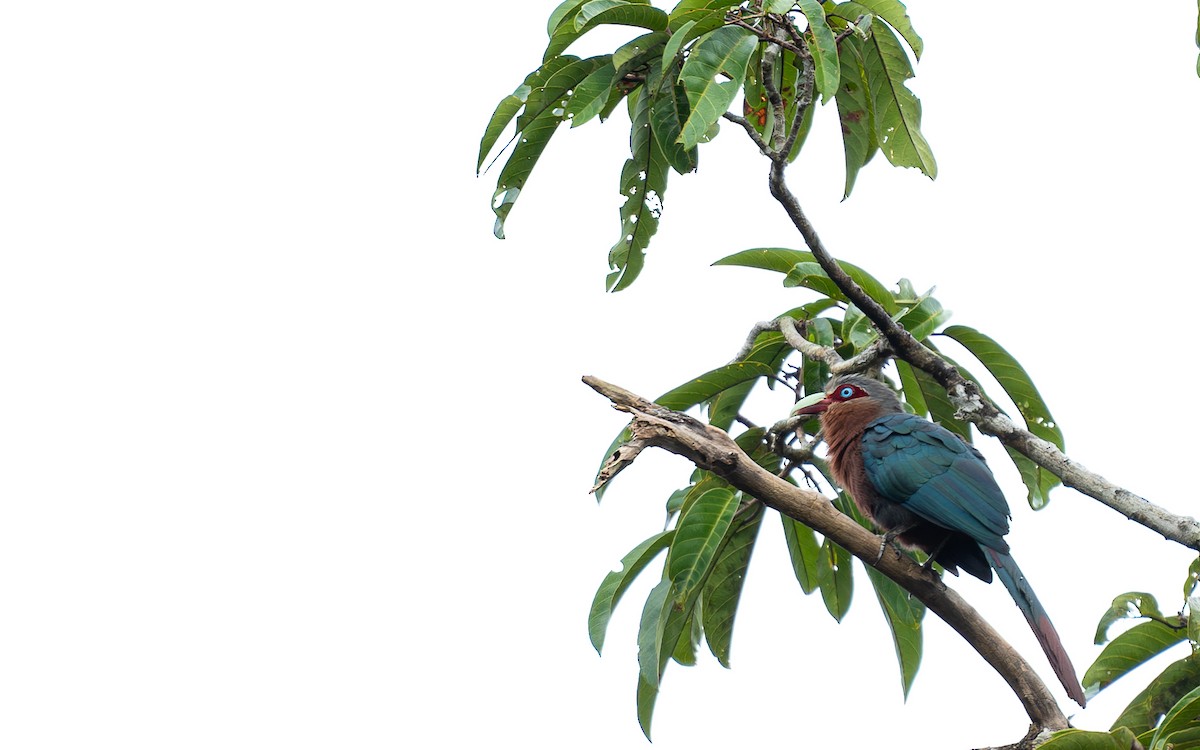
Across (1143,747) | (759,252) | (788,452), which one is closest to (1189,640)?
(1143,747)

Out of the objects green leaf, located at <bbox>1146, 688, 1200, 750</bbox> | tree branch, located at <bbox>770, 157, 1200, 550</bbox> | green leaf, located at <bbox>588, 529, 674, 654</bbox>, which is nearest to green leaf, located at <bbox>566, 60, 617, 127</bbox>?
tree branch, located at <bbox>770, 157, 1200, 550</bbox>

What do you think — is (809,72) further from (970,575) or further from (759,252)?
(970,575)

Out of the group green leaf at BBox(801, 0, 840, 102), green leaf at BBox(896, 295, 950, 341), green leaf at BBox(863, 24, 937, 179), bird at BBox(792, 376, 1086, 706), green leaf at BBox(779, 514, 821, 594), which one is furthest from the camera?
green leaf at BBox(779, 514, 821, 594)

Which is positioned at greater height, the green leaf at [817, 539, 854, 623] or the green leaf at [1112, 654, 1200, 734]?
the green leaf at [817, 539, 854, 623]

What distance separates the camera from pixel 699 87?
3.11 m

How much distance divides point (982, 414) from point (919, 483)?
561mm

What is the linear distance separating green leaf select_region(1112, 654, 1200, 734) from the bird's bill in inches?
53.6

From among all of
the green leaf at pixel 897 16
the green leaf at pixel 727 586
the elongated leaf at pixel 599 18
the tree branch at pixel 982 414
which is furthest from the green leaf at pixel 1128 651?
the elongated leaf at pixel 599 18

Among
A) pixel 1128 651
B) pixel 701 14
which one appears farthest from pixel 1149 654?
pixel 701 14

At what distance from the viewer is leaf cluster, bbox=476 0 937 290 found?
10.3 ft

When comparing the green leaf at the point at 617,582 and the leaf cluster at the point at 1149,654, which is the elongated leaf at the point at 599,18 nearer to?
the green leaf at the point at 617,582

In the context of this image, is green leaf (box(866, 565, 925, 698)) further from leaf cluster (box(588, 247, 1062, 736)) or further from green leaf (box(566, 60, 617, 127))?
green leaf (box(566, 60, 617, 127))

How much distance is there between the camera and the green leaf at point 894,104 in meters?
3.91

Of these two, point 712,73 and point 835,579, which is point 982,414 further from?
point 712,73
